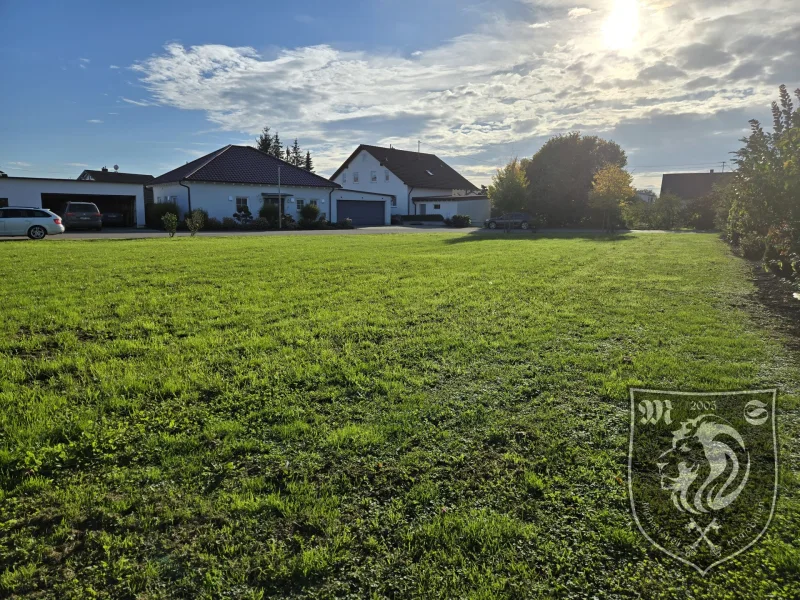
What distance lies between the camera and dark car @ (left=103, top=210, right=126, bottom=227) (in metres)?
31.9

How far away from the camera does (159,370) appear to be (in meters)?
4.53

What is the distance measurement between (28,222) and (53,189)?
12.5 m

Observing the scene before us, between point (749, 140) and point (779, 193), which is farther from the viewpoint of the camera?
Result: point (749, 140)

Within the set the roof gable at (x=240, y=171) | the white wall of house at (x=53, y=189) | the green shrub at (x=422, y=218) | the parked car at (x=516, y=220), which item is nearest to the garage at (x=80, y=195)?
the white wall of house at (x=53, y=189)

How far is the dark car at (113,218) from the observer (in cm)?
3185

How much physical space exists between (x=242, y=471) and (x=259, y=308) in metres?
4.43

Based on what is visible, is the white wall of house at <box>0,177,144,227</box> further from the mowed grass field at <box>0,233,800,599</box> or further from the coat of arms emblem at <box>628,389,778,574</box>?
the coat of arms emblem at <box>628,389,778,574</box>

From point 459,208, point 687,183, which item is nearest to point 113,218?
point 459,208

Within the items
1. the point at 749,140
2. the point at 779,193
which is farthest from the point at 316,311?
the point at 749,140

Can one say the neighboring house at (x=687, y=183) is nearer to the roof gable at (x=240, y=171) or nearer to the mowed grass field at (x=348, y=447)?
the roof gable at (x=240, y=171)

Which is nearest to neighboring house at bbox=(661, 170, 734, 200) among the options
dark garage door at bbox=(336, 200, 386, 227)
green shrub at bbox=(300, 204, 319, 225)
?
dark garage door at bbox=(336, 200, 386, 227)

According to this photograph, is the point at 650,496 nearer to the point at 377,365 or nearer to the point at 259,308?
the point at 377,365

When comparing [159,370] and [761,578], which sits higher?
[159,370]

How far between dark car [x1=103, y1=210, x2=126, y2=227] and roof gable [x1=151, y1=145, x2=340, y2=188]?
157 inches
